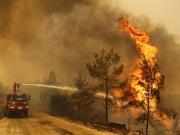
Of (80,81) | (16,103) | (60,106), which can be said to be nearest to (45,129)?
(16,103)

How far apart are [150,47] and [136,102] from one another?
9.07 metres

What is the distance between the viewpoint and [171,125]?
33219 mm

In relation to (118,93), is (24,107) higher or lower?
lower

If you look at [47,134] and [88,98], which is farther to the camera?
[88,98]

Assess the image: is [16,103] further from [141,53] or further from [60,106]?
[60,106]

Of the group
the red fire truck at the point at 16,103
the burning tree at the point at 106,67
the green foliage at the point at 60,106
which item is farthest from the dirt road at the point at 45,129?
the green foliage at the point at 60,106

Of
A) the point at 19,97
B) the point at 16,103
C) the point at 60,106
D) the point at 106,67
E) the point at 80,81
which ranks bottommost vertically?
the point at 60,106

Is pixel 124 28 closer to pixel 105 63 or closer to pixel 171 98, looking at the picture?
pixel 105 63

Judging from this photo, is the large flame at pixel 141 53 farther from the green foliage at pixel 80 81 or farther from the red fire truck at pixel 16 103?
the green foliage at pixel 80 81

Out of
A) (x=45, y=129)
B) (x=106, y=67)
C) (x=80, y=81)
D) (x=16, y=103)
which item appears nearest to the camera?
(x=45, y=129)

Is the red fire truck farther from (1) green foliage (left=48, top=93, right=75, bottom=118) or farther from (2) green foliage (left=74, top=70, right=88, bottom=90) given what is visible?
(1) green foliage (left=48, top=93, right=75, bottom=118)

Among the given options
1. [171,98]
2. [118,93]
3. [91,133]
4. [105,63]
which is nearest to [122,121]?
[171,98]

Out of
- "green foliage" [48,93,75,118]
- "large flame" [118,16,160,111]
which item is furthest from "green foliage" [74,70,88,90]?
"large flame" [118,16,160,111]

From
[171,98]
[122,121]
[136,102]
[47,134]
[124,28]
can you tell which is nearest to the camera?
[47,134]
